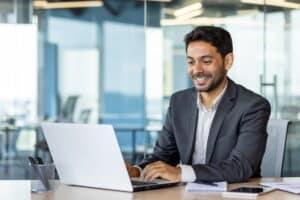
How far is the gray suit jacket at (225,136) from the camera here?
7.84 feet

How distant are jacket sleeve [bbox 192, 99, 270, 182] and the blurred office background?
382cm

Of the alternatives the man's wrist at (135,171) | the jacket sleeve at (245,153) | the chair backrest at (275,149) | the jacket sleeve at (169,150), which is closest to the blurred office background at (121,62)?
the chair backrest at (275,149)

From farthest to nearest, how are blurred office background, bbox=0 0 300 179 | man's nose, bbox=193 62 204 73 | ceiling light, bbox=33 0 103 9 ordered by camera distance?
ceiling light, bbox=33 0 103 9
blurred office background, bbox=0 0 300 179
man's nose, bbox=193 62 204 73

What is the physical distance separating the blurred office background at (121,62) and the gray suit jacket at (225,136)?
3.62 m

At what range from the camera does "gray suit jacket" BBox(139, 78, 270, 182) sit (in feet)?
7.84

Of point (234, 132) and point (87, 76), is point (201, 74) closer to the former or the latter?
point (234, 132)

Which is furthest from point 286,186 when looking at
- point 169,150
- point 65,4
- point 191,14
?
point 65,4

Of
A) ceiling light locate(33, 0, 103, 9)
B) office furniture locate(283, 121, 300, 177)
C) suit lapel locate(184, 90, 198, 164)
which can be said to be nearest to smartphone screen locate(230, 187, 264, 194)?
suit lapel locate(184, 90, 198, 164)

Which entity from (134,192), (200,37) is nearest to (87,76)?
(200,37)

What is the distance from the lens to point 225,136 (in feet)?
8.40

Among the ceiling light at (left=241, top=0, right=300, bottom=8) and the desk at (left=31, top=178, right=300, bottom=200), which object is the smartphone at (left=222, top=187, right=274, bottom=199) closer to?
the desk at (left=31, top=178, right=300, bottom=200)

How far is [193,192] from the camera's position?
216cm

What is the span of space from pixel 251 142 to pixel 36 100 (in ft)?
14.4

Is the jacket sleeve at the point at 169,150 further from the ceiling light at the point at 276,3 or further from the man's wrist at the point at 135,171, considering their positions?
the ceiling light at the point at 276,3
